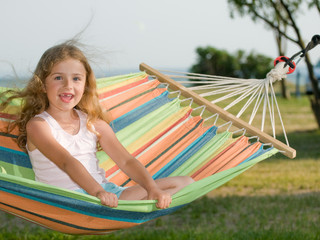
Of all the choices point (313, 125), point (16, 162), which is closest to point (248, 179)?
point (16, 162)

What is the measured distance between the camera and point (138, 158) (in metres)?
2.19

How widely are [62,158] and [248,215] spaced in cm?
206

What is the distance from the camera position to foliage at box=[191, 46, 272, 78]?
1519 centimetres

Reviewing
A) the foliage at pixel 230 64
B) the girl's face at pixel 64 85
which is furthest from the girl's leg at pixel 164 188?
the foliage at pixel 230 64

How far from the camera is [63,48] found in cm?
178

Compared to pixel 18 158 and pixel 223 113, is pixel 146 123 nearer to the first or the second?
pixel 223 113

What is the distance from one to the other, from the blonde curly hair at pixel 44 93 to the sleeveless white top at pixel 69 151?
0.14 feet

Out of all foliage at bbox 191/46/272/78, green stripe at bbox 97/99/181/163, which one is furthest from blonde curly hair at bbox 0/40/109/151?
foliage at bbox 191/46/272/78

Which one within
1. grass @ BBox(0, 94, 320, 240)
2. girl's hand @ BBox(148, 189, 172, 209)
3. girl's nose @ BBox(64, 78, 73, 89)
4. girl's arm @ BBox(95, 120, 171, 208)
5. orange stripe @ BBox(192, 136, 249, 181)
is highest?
girl's nose @ BBox(64, 78, 73, 89)

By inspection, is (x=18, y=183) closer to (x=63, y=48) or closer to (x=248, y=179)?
(x=63, y=48)

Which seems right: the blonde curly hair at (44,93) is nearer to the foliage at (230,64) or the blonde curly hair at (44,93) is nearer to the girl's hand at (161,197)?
the girl's hand at (161,197)

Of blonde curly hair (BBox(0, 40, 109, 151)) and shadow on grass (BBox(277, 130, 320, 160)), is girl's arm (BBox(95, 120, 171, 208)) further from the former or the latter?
shadow on grass (BBox(277, 130, 320, 160))

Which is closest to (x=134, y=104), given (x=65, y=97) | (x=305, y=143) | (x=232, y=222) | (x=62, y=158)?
(x=65, y=97)

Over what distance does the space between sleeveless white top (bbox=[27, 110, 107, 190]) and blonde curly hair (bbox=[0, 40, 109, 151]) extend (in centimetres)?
4
